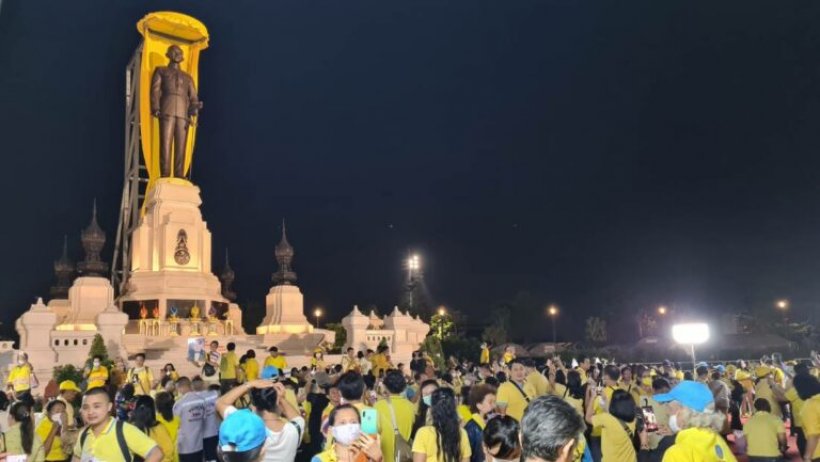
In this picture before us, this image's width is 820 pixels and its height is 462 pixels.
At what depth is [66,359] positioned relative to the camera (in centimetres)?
2294

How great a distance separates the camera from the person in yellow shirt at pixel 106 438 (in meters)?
4.53

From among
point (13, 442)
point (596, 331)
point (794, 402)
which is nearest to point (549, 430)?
point (13, 442)

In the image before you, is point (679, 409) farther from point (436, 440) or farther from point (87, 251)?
→ point (87, 251)

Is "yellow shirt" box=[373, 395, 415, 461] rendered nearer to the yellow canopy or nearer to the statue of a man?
the statue of a man

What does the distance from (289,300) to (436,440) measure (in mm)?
30426

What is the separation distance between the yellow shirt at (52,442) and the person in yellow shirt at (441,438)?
5.25m

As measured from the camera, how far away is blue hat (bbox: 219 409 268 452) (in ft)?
11.4

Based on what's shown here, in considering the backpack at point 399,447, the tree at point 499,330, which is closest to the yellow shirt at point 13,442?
the backpack at point 399,447

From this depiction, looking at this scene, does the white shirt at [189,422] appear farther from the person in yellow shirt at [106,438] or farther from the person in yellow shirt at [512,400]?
the person in yellow shirt at [512,400]

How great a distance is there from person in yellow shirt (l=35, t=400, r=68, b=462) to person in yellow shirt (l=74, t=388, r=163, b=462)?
10.4 ft

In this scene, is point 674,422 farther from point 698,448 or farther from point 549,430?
point 549,430

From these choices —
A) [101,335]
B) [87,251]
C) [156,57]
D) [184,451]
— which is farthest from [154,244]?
[184,451]

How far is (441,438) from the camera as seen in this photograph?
180 inches

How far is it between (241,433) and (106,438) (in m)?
1.75
